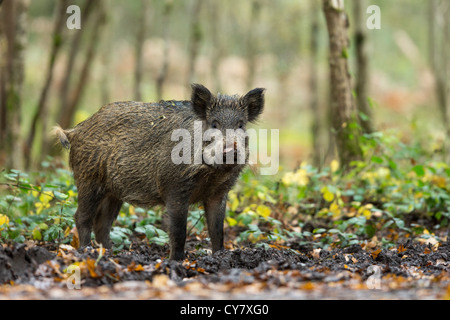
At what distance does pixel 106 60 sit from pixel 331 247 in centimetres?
1936

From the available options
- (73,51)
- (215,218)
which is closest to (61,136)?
(215,218)

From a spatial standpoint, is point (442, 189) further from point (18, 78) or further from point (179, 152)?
point (18, 78)

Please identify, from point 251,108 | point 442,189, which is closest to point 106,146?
point 251,108

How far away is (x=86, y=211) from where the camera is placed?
304 inches

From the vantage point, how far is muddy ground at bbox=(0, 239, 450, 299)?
464 cm

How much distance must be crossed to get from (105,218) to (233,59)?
38963 millimetres

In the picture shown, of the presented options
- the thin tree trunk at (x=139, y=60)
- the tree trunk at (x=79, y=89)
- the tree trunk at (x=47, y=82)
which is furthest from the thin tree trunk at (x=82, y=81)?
the tree trunk at (x=47, y=82)

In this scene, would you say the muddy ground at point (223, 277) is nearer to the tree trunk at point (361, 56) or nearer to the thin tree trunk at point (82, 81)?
the tree trunk at point (361, 56)

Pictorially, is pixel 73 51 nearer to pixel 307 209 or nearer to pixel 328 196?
pixel 307 209

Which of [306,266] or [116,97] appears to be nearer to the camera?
[306,266]

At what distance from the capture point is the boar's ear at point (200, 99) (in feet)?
22.4

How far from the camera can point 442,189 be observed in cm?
963

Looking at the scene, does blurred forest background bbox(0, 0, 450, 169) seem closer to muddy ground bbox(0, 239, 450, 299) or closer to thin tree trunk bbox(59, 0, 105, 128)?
thin tree trunk bbox(59, 0, 105, 128)

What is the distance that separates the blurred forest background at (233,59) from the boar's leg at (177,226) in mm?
8060
